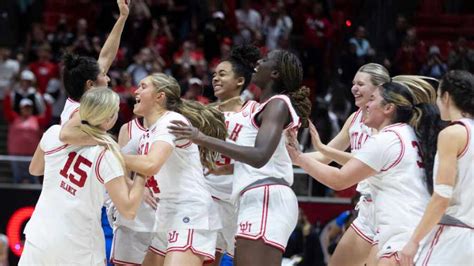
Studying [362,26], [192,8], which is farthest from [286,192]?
[192,8]

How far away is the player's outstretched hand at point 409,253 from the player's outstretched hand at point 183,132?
134 cm

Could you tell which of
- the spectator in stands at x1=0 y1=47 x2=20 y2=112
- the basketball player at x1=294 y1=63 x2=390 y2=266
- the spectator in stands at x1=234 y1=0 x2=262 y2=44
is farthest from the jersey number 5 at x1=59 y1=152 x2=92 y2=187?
the spectator in stands at x1=0 y1=47 x2=20 y2=112

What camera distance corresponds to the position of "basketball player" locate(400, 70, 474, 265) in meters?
5.69

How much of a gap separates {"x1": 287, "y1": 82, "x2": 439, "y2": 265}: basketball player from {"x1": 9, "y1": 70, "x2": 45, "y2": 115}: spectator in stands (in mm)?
8313

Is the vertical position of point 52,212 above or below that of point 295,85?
below

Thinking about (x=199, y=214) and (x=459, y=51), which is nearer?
(x=199, y=214)

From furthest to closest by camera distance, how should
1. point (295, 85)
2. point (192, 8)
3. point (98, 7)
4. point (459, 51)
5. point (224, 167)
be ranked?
point (98, 7) < point (192, 8) < point (459, 51) < point (224, 167) < point (295, 85)

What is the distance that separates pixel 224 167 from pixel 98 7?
11509 millimetres

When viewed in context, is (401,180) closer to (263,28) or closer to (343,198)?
(343,198)

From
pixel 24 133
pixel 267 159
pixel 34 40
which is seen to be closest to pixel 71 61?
pixel 267 159

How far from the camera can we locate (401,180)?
628 cm

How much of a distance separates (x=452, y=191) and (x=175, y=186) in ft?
6.13

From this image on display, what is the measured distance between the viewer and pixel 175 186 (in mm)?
6852

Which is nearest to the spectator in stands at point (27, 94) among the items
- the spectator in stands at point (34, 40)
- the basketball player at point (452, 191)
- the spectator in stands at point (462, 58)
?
the spectator in stands at point (34, 40)
